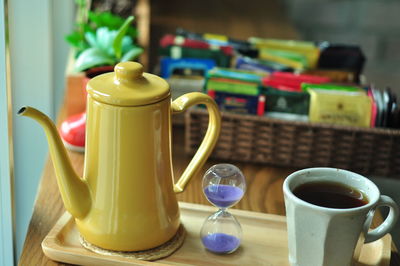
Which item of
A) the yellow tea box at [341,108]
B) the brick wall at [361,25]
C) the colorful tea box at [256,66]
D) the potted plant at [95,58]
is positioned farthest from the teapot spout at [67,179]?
the brick wall at [361,25]

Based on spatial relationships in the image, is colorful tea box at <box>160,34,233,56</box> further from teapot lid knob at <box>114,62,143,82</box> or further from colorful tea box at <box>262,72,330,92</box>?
teapot lid knob at <box>114,62,143,82</box>

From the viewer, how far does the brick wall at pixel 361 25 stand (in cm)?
232

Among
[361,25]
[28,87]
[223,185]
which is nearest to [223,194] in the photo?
[223,185]

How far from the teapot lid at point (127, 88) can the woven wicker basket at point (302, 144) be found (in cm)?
32

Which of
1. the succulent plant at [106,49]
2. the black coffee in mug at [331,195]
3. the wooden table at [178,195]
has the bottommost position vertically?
the wooden table at [178,195]

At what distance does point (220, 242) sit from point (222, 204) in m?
0.05

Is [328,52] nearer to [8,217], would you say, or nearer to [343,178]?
[343,178]

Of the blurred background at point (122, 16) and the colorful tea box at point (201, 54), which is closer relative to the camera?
the blurred background at point (122, 16)

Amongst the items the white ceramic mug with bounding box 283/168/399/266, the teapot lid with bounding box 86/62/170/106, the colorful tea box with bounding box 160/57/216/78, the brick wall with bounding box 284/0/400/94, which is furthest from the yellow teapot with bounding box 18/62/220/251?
the brick wall with bounding box 284/0/400/94

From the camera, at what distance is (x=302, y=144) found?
3.39 feet

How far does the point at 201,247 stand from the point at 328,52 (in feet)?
2.00

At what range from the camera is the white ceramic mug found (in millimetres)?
676

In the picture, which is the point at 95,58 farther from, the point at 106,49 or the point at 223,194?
the point at 223,194

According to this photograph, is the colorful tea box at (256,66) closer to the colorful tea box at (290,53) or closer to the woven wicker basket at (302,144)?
the colorful tea box at (290,53)
